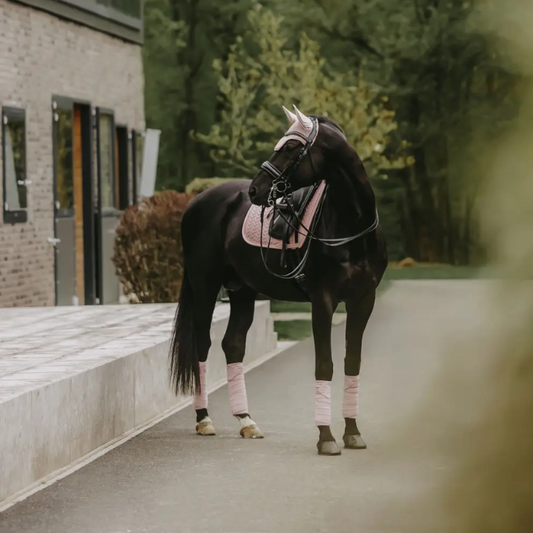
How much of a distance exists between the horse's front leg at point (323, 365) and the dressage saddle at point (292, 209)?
472 millimetres

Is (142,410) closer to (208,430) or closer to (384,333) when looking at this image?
(208,430)

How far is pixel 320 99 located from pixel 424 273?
5.22 meters

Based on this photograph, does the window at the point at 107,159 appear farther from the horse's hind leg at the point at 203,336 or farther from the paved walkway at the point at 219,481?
the horse's hind leg at the point at 203,336

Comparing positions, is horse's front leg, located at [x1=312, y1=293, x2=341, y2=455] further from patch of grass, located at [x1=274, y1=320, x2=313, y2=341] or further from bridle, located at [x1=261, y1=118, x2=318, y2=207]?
patch of grass, located at [x1=274, y1=320, x2=313, y2=341]

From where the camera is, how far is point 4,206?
17516 millimetres

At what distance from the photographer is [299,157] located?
8453 mm

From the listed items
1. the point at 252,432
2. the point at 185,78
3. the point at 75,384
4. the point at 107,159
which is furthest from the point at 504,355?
the point at 185,78

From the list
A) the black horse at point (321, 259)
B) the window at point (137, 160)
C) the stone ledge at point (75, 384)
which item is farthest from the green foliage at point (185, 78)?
the black horse at point (321, 259)

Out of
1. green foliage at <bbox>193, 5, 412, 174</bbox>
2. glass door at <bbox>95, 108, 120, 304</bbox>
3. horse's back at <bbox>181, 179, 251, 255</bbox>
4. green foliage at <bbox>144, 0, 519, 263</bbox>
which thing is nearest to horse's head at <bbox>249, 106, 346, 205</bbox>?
horse's back at <bbox>181, 179, 251, 255</bbox>

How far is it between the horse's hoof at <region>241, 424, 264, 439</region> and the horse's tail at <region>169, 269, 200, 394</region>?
16.5 inches

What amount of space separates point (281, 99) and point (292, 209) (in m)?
32.8

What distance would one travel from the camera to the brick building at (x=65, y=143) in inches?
711

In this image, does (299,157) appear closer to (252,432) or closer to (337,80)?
(252,432)

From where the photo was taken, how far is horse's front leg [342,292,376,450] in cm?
865
